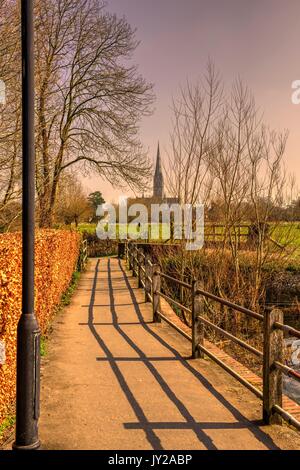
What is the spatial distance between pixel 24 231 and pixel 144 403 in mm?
2714

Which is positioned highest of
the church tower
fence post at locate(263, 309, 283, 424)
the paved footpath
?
the church tower

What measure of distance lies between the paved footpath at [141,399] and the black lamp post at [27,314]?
448 mm

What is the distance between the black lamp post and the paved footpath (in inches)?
17.6

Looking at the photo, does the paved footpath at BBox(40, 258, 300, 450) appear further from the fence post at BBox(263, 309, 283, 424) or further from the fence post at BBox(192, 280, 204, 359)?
the fence post at BBox(192, 280, 204, 359)

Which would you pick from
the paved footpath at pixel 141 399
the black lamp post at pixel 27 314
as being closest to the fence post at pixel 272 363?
the paved footpath at pixel 141 399

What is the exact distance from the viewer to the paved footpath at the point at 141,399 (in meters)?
4.56

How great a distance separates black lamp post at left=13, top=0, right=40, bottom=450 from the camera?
13.6 ft

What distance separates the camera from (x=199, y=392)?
5.93m

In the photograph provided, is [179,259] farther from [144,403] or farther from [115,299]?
[144,403]

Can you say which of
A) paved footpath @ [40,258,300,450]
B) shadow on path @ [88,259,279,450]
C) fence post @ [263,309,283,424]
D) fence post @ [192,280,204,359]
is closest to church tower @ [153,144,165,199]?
paved footpath @ [40,258,300,450]

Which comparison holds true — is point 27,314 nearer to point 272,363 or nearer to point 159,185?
point 272,363

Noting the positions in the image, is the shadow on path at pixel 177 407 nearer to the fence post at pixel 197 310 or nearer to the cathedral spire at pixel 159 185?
the fence post at pixel 197 310

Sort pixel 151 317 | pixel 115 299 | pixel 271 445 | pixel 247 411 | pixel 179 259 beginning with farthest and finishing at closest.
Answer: pixel 179 259
pixel 115 299
pixel 151 317
pixel 247 411
pixel 271 445
